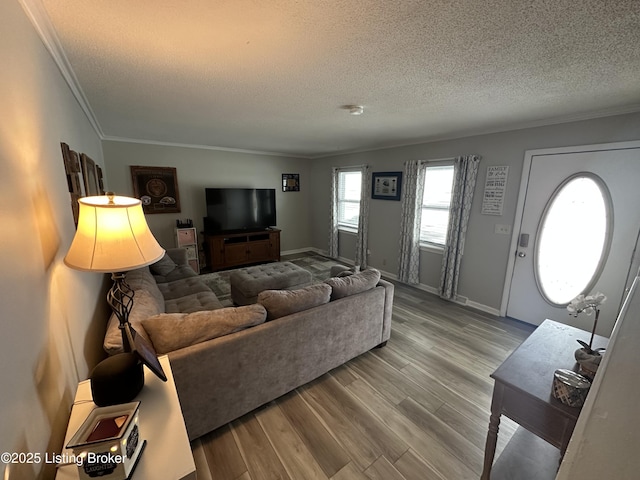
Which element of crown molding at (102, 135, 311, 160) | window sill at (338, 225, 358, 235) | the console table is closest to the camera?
the console table

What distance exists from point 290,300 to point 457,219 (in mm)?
2781

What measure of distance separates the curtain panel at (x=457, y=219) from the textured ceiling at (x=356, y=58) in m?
0.67

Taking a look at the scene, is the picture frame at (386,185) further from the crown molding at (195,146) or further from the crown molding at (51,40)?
the crown molding at (51,40)

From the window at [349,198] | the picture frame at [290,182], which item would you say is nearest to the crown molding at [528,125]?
the window at [349,198]

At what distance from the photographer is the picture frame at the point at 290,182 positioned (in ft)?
19.3

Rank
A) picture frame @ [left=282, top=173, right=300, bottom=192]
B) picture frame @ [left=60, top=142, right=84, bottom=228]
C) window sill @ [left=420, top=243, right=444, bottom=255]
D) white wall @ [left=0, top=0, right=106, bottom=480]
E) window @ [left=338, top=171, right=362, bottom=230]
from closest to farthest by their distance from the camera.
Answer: white wall @ [left=0, top=0, right=106, bottom=480], picture frame @ [left=60, top=142, right=84, bottom=228], window sill @ [left=420, top=243, right=444, bottom=255], window @ [left=338, top=171, right=362, bottom=230], picture frame @ [left=282, top=173, right=300, bottom=192]

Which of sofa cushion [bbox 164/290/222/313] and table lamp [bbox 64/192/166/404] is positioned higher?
table lamp [bbox 64/192/166/404]

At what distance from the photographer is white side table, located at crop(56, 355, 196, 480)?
0.79 m

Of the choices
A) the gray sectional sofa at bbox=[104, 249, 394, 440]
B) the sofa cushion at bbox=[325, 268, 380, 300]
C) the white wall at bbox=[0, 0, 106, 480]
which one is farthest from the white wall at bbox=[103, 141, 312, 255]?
the sofa cushion at bbox=[325, 268, 380, 300]

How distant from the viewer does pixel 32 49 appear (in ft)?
3.84

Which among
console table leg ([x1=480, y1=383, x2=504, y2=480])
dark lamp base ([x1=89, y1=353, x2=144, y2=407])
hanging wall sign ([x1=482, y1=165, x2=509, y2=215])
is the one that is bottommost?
console table leg ([x1=480, y1=383, x2=504, y2=480])

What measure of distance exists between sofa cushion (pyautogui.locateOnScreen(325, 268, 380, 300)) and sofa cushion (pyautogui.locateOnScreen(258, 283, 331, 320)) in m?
0.14

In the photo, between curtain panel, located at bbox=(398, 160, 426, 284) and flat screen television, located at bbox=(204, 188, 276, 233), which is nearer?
curtain panel, located at bbox=(398, 160, 426, 284)

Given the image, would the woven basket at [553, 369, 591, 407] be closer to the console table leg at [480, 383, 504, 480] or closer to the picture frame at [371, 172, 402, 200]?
the console table leg at [480, 383, 504, 480]
